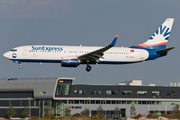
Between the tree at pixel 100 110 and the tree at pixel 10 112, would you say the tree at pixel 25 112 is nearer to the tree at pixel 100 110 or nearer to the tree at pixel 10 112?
the tree at pixel 10 112

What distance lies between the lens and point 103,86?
112m

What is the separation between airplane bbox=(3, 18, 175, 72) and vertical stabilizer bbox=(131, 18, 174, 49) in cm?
234

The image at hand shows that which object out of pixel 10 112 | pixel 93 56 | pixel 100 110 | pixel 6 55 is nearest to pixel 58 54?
pixel 93 56

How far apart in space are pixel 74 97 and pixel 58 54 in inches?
1787

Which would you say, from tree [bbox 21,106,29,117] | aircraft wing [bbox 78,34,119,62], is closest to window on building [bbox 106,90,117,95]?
tree [bbox 21,106,29,117]

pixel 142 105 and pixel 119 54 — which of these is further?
pixel 142 105

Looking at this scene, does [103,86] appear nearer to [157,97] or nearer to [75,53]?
[157,97]

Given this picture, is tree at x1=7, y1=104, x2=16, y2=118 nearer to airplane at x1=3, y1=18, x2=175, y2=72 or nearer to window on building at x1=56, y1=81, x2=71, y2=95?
window on building at x1=56, y1=81, x2=71, y2=95

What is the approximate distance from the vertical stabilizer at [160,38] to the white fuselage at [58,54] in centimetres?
546

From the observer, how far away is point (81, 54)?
66.8 meters

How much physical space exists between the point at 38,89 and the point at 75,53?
43198mm

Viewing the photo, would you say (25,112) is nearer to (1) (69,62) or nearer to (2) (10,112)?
(2) (10,112)

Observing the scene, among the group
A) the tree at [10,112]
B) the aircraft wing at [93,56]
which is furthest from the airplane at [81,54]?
the tree at [10,112]

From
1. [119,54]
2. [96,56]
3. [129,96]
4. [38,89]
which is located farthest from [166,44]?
[38,89]
